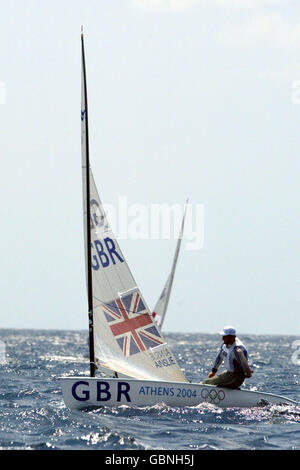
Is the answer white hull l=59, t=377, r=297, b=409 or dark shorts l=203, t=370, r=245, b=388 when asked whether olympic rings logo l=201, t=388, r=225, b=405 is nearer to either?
white hull l=59, t=377, r=297, b=409

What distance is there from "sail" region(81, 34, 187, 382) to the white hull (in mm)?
828

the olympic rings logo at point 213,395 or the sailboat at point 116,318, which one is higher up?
the sailboat at point 116,318

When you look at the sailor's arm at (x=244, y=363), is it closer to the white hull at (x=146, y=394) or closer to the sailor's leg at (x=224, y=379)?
the sailor's leg at (x=224, y=379)

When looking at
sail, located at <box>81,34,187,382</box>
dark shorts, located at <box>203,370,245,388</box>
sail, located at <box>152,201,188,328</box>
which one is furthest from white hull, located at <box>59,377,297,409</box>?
sail, located at <box>152,201,188,328</box>

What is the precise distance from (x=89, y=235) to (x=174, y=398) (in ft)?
11.7

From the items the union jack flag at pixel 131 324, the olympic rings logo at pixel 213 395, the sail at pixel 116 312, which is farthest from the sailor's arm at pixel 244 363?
the union jack flag at pixel 131 324

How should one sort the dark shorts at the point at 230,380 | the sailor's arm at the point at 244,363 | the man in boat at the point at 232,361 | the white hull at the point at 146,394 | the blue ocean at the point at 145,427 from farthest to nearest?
the dark shorts at the point at 230,380
the man in boat at the point at 232,361
the sailor's arm at the point at 244,363
the white hull at the point at 146,394
the blue ocean at the point at 145,427

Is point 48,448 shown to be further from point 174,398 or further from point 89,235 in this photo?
point 89,235

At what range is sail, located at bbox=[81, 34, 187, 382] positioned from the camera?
1441 centimetres

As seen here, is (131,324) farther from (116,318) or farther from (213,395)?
(213,395)

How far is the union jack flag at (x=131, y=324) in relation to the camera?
570 inches

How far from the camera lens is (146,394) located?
13617 millimetres
